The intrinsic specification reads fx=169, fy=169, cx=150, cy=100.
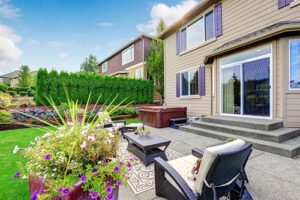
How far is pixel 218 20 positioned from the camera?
308 inches

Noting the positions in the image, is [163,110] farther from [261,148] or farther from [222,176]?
[222,176]

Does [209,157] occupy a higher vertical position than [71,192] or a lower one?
higher

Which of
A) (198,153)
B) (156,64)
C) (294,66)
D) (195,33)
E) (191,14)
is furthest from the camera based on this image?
(156,64)

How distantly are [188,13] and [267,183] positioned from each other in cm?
859

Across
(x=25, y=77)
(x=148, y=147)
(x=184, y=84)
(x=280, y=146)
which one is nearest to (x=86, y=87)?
(x=184, y=84)

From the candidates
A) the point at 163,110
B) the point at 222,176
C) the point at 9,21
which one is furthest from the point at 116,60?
the point at 222,176

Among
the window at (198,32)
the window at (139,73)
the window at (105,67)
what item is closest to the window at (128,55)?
the window at (139,73)

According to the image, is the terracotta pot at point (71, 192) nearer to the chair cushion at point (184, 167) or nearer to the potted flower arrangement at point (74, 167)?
the potted flower arrangement at point (74, 167)

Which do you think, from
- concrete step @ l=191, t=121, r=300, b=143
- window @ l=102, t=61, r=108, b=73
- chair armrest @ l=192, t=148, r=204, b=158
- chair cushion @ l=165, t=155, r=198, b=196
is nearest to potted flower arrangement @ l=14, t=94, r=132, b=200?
chair cushion @ l=165, t=155, r=198, b=196

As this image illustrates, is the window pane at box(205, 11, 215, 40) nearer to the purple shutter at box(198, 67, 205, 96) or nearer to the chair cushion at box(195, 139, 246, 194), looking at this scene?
the purple shutter at box(198, 67, 205, 96)

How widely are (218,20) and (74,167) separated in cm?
842

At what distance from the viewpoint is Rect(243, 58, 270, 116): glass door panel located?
5.66 meters

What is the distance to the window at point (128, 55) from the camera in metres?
17.7

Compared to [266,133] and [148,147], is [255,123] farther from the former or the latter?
[148,147]
